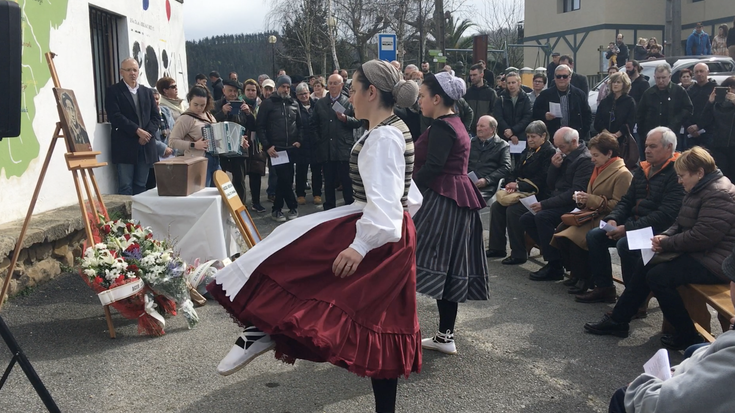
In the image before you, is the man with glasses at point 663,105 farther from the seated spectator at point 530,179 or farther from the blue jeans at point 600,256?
the blue jeans at point 600,256

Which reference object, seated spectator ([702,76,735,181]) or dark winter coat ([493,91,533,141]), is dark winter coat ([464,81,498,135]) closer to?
dark winter coat ([493,91,533,141])

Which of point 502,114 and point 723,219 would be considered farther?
point 502,114

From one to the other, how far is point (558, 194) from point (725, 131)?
14.1ft

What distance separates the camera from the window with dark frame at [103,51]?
8.45 meters

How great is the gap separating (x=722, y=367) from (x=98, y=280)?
394 centimetres

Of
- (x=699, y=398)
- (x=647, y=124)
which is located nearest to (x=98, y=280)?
(x=699, y=398)

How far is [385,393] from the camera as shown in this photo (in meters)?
3.14

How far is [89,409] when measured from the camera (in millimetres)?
3801

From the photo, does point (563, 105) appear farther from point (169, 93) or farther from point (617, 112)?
point (169, 93)

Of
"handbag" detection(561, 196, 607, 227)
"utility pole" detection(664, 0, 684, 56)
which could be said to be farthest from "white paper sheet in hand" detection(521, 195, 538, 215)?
"utility pole" detection(664, 0, 684, 56)

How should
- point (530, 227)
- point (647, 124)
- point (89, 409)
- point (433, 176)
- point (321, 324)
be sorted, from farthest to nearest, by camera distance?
1. point (647, 124)
2. point (530, 227)
3. point (433, 176)
4. point (89, 409)
5. point (321, 324)

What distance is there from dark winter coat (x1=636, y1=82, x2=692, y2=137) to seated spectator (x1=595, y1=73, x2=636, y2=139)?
38cm

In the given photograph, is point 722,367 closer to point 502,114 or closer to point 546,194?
point 546,194

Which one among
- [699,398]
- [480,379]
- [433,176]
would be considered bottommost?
[480,379]
